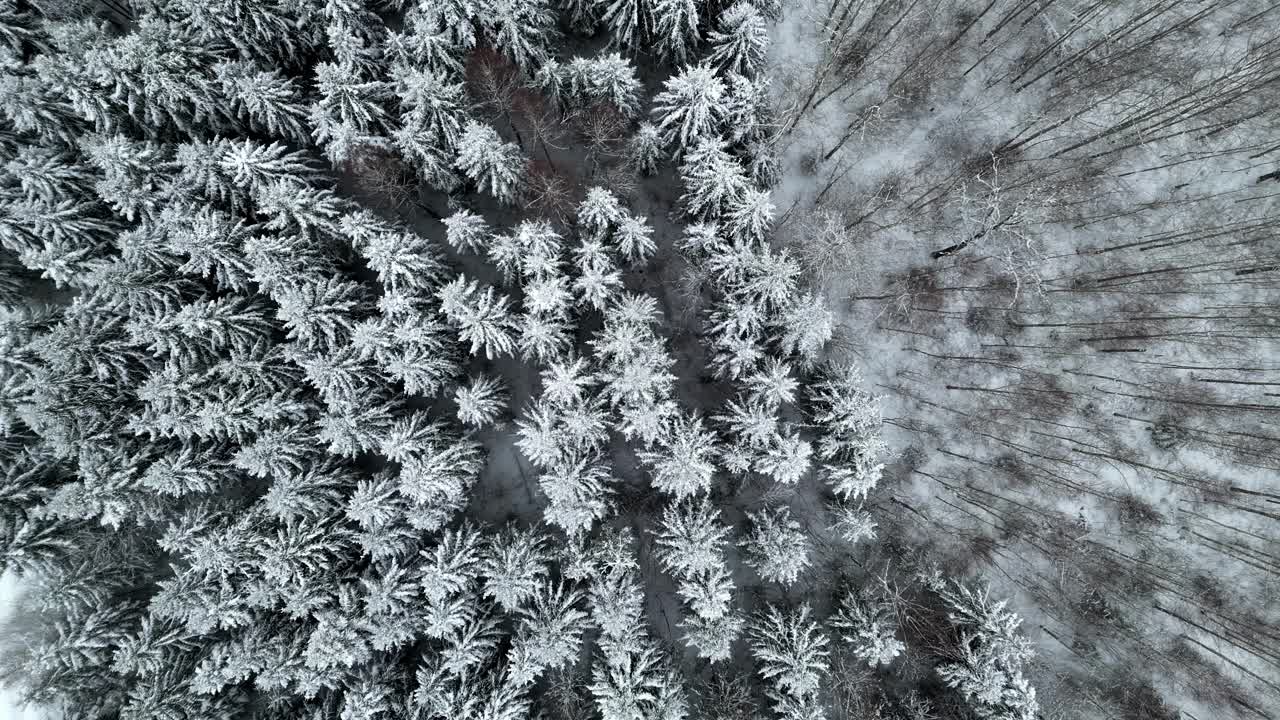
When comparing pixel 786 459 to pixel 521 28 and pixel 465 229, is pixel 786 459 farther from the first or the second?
pixel 521 28

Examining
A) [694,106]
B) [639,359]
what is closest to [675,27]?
[694,106]

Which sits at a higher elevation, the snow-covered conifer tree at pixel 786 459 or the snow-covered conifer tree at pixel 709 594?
the snow-covered conifer tree at pixel 786 459

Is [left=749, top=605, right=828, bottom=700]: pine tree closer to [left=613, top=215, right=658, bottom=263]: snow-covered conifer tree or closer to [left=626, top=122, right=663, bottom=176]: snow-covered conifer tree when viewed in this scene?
[left=613, top=215, right=658, bottom=263]: snow-covered conifer tree

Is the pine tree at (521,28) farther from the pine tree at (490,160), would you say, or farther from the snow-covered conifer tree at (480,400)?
the snow-covered conifer tree at (480,400)

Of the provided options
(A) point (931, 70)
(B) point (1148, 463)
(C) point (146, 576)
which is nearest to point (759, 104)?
(A) point (931, 70)

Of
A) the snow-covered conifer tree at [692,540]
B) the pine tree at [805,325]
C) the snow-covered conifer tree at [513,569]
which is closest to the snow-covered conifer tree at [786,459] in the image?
the snow-covered conifer tree at [692,540]

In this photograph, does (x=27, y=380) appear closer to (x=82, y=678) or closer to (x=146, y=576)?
(x=146, y=576)
